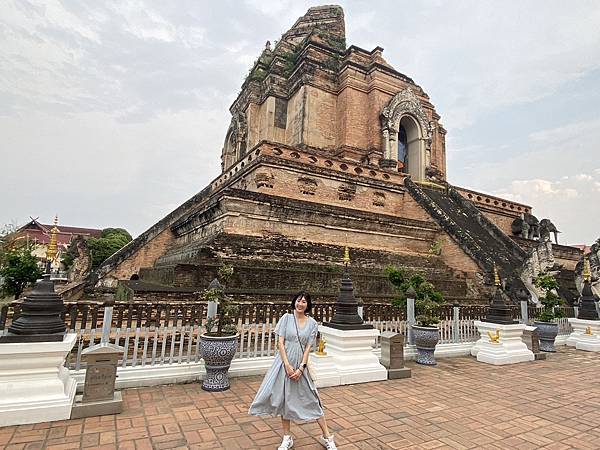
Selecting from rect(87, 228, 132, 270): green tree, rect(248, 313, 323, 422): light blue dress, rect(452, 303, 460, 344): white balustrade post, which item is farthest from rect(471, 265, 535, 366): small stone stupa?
rect(87, 228, 132, 270): green tree

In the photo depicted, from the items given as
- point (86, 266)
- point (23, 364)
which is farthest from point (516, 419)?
point (86, 266)

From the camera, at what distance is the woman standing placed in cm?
352

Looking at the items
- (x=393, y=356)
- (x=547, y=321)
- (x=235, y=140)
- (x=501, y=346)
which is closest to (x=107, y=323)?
(x=393, y=356)

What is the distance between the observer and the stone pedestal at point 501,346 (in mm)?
8031

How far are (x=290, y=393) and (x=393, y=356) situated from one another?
3.48m

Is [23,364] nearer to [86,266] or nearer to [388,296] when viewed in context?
[388,296]

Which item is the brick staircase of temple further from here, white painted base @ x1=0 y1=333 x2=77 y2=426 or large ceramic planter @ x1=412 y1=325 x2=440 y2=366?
white painted base @ x1=0 y1=333 x2=77 y2=426

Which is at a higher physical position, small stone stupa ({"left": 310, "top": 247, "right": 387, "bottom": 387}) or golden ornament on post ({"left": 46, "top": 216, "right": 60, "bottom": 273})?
golden ornament on post ({"left": 46, "top": 216, "right": 60, "bottom": 273})

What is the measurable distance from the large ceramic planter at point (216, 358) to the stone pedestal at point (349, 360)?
1364 millimetres

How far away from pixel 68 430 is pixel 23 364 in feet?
2.99

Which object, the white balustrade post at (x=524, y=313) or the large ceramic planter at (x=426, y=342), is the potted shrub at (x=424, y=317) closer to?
A: the large ceramic planter at (x=426, y=342)

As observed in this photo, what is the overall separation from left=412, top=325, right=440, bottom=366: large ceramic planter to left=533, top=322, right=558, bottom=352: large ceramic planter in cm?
425

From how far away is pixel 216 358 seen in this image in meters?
5.30

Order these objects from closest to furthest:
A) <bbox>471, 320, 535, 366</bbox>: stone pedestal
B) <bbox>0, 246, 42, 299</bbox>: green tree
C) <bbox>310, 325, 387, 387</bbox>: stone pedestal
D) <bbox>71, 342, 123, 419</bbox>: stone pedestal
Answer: <bbox>71, 342, 123, 419</bbox>: stone pedestal, <bbox>310, 325, 387, 387</bbox>: stone pedestal, <bbox>471, 320, 535, 366</bbox>: stone pedestal, <bbox>0, 246, 42, 299</bbox>: green tree
